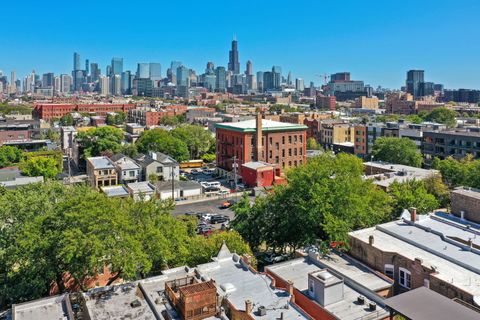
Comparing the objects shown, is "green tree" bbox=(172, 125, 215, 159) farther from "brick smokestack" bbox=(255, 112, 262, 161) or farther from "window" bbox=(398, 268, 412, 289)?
"window" bbox=(398, 268, 412, 289)

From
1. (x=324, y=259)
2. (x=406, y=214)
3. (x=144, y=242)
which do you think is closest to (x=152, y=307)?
(x=144, y=242)

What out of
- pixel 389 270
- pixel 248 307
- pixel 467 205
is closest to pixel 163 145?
pixel 467 205

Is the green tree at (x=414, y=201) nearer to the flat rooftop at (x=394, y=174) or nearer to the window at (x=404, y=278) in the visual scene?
the flat rooftop at (x=394, y=174)

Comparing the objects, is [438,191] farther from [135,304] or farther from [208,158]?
[208,158]

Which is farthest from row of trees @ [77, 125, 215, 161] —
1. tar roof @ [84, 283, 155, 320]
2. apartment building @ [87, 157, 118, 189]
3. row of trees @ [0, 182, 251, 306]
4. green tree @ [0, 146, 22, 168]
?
tar roof @ [84, 283, 155, 320]

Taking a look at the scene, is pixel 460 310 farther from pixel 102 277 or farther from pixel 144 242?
pixel 102 277

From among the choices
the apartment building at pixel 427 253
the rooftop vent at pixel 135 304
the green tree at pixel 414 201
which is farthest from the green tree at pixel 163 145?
the rooftop vent at pixel 135 304
